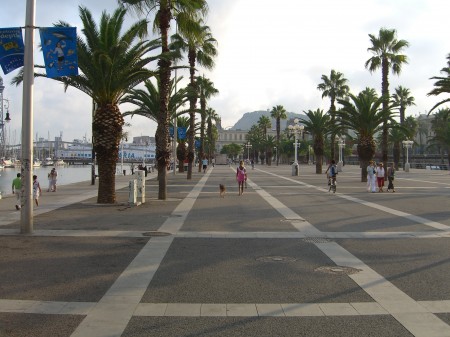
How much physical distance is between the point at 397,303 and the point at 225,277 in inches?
99.2

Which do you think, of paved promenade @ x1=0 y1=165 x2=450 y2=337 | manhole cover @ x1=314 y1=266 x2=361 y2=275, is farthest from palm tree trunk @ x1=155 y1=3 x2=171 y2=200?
manhole cover @ x1=314 y1=266 x2=361 y2=275

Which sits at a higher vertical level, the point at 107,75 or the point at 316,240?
the point at 107,75

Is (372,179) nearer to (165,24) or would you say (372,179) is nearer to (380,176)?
(380,176)

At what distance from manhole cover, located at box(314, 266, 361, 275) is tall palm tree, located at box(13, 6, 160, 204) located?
1175 cm

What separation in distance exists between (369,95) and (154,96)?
15.7m

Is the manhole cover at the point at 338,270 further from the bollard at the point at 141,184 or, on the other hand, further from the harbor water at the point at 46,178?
the harbor water at the point at 46,178

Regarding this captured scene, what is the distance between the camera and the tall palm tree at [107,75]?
1695 cm

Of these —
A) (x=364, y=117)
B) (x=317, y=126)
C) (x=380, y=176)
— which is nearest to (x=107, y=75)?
(x=380, y=176)

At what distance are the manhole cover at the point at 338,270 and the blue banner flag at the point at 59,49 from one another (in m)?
7.46

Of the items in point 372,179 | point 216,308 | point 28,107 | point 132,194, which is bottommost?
point 216,308

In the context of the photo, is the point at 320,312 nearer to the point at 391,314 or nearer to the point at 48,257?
the point at 391,314

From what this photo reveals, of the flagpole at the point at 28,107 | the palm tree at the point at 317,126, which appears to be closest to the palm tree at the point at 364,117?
the palm tree at the point at 317,126

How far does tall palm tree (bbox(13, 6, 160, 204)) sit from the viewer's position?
1695cm

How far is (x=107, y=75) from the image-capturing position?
17.0m
